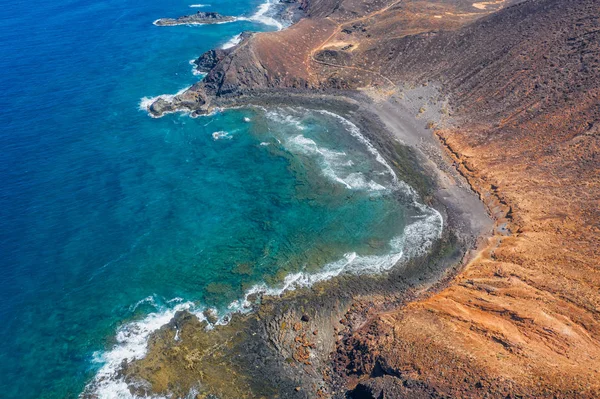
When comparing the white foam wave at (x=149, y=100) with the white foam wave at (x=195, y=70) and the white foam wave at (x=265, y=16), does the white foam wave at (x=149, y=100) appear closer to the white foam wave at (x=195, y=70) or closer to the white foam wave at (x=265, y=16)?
the white foam wave at (x=195, y=70)

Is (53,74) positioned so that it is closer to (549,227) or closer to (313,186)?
(313,186)

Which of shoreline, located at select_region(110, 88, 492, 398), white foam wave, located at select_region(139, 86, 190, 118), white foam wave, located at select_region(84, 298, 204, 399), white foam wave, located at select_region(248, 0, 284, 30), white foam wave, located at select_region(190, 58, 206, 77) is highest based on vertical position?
white foam wave, located at select_region(248, 0, 284, 30)

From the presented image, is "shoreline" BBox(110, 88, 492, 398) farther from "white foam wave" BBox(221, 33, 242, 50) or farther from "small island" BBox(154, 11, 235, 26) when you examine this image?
"small island" BBox(154, 11, 235, 26)

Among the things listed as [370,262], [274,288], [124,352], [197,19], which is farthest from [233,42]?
[124,352]

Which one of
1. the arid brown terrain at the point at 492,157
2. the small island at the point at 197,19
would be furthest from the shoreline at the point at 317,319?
the small island at the point at 197,19

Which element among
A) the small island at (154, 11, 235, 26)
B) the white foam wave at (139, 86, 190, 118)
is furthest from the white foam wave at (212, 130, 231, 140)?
the small island at (154, 11, 235, 26)

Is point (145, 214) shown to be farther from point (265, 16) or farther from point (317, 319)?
point (265, 16)
